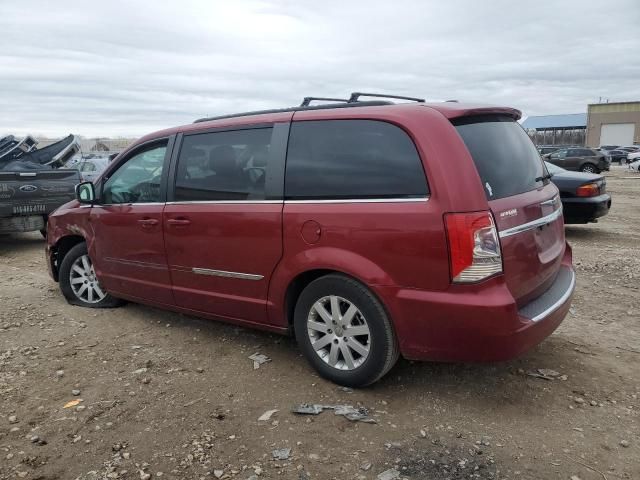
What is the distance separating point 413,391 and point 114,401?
1909mm

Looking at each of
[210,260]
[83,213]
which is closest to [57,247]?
[83,213]

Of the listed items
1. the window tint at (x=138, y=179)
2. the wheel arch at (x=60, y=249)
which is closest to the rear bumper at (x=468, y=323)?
the window tint at (x=138, y=179)

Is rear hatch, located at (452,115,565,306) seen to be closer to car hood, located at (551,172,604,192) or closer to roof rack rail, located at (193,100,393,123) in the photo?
roof rack rail, located at (193,100,393,123)

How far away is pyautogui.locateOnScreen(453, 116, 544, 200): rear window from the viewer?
3.22 meters

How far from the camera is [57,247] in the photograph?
18.5 feet

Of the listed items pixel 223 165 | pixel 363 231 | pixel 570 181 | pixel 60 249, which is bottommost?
pixel 60 249

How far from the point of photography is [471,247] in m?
2.95

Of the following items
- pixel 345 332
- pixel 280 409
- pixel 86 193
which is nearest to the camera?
pixel 280 409

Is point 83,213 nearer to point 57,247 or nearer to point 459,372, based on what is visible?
point 57,247

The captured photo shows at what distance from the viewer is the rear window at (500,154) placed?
3219 mm

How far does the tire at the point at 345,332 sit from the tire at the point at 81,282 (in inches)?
101

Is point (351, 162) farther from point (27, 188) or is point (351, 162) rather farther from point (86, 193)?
point (27, 188)

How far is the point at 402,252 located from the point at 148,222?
7.59 feet

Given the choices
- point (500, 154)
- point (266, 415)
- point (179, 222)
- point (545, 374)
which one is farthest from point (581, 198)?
point (266, 415)
